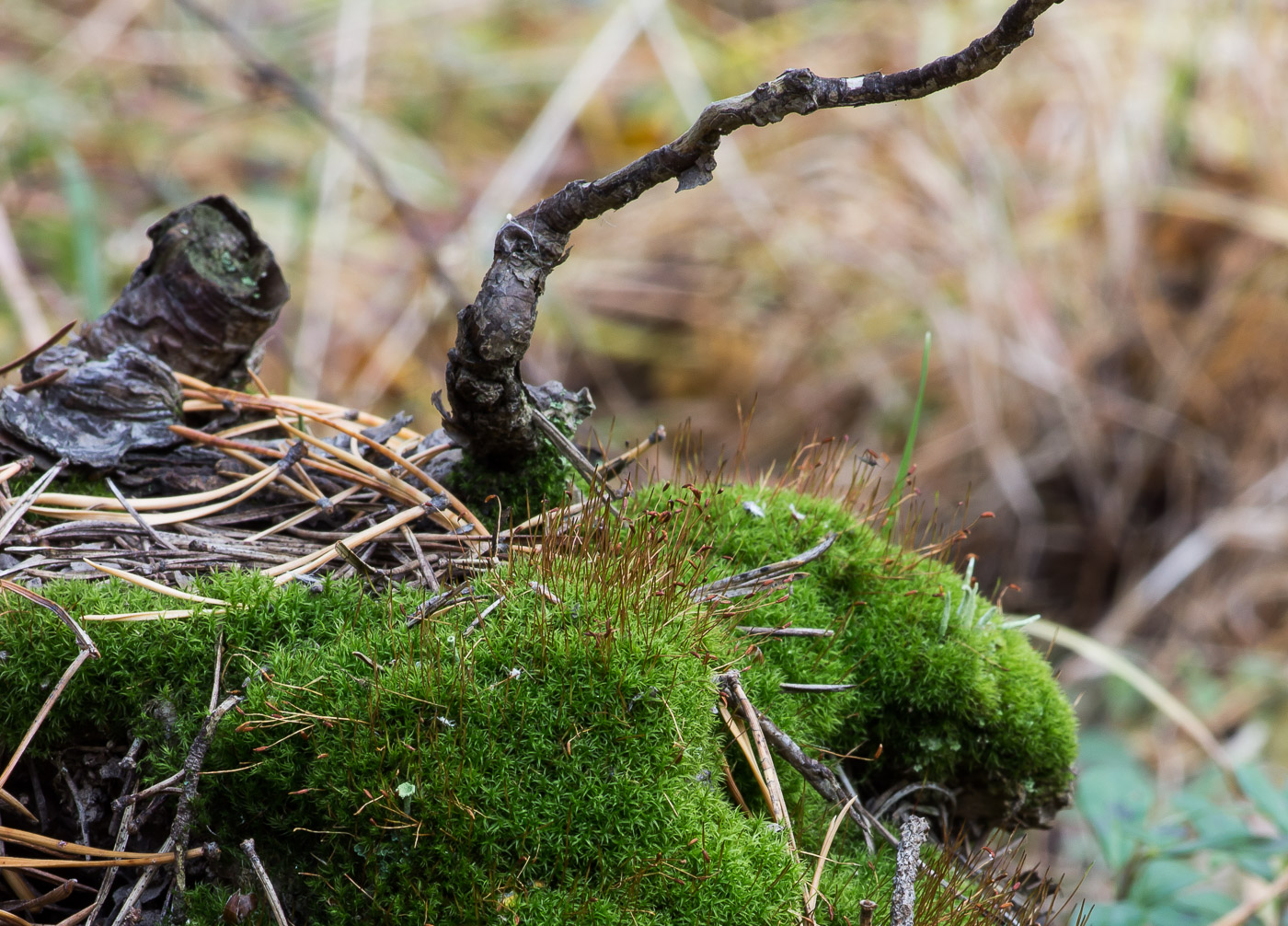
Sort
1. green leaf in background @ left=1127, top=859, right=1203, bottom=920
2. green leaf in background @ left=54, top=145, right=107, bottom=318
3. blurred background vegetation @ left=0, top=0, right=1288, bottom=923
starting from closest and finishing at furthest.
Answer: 1. green leaf in background @ left=1127, top=859, right=1203, bottom=920
2. green leaf in background @ left=54, top=145, right=107, bottom=318
3. blurred background vegetation @ left=0, top=0, right=1288, bottom=923

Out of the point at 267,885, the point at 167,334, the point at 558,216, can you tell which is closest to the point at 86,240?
the point at 167,334

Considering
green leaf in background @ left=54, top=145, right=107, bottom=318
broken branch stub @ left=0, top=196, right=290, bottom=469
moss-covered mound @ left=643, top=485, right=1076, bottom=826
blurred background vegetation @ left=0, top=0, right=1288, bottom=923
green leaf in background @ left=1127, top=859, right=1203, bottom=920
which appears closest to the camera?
moss-covered mound @ left=643, top=485, right=1076, bottom=826

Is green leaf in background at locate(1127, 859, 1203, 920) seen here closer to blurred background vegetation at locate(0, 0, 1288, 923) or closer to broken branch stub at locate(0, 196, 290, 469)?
blurred background vegetation at locate(0, 0, 1288, 923)

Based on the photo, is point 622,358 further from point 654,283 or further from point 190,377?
point 190,377

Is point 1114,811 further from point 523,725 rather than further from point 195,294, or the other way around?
point 195,294

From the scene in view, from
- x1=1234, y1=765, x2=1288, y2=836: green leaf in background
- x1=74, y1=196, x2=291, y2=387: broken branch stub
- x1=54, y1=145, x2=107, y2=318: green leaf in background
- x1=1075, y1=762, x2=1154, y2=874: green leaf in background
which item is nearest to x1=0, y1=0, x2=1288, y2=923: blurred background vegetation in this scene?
x1=54, y1=145, x2=107, y2=318: green leaf in background

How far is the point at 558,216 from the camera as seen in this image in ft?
4.74

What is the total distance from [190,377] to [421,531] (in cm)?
69

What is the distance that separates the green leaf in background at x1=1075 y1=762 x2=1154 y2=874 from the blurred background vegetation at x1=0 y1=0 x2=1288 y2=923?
132 centimetres

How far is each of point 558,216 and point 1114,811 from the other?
1.94m

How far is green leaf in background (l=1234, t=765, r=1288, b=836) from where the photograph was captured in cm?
203

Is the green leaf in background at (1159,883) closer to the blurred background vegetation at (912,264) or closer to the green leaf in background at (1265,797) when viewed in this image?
the green leaf in background at (1265,797)

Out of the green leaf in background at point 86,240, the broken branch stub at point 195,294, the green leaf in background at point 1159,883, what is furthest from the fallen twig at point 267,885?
the green leaf in background at point 86,240

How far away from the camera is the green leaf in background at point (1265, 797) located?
2.03m
